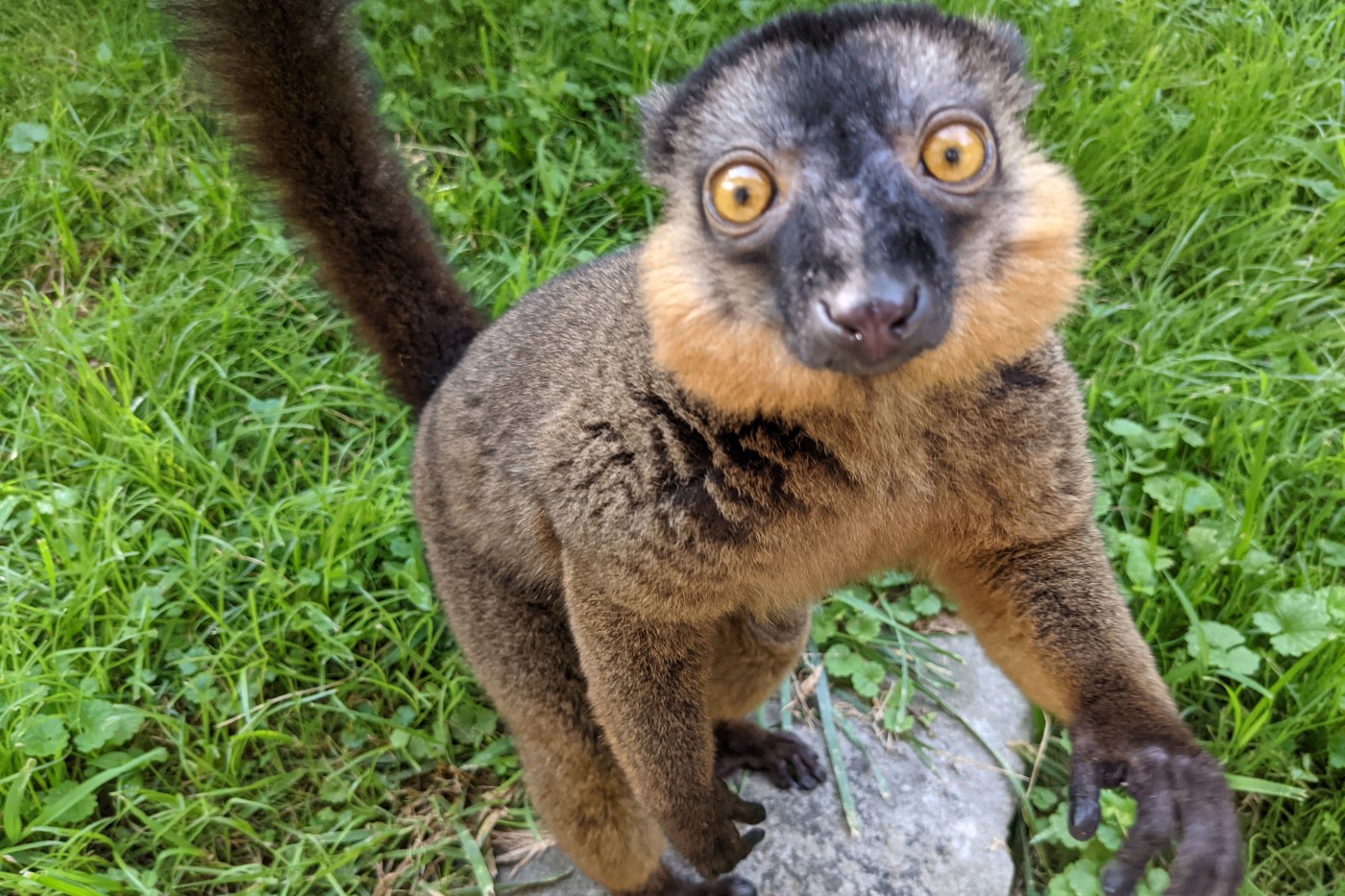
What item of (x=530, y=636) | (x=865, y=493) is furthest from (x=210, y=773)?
(x=865, y=493)

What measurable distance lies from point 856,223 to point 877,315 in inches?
7.7

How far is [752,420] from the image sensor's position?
217cm

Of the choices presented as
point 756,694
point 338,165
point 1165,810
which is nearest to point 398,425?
point 338,165

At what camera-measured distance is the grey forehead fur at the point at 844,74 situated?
6.43ft

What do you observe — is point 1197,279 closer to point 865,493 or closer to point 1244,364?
point 1244,364

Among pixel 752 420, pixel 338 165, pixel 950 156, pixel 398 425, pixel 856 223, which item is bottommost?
pixel 398 425

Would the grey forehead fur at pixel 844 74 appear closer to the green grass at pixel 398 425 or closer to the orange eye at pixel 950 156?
the orange eye at pixel 950 156

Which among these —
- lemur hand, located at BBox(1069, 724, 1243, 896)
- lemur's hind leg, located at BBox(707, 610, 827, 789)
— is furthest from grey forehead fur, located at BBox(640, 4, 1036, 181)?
lemur hand, located at BBox(1069, 724, 1243, 896)

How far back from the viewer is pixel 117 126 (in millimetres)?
5090

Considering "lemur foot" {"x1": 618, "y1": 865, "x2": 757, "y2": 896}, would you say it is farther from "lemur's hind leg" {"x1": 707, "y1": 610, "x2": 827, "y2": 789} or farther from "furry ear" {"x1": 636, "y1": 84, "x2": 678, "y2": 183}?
"furry ear" {"x1": 636, "y1": 84, "x2": 678, "y2": 183}

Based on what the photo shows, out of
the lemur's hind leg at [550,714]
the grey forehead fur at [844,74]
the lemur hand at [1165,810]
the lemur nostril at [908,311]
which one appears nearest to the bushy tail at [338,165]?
the lemur's hind leg at [550,714]

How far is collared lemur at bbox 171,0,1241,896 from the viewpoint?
1.94 metres

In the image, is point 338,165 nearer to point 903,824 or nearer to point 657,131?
point 657,131

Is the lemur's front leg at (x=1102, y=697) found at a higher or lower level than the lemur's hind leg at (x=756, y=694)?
higher
